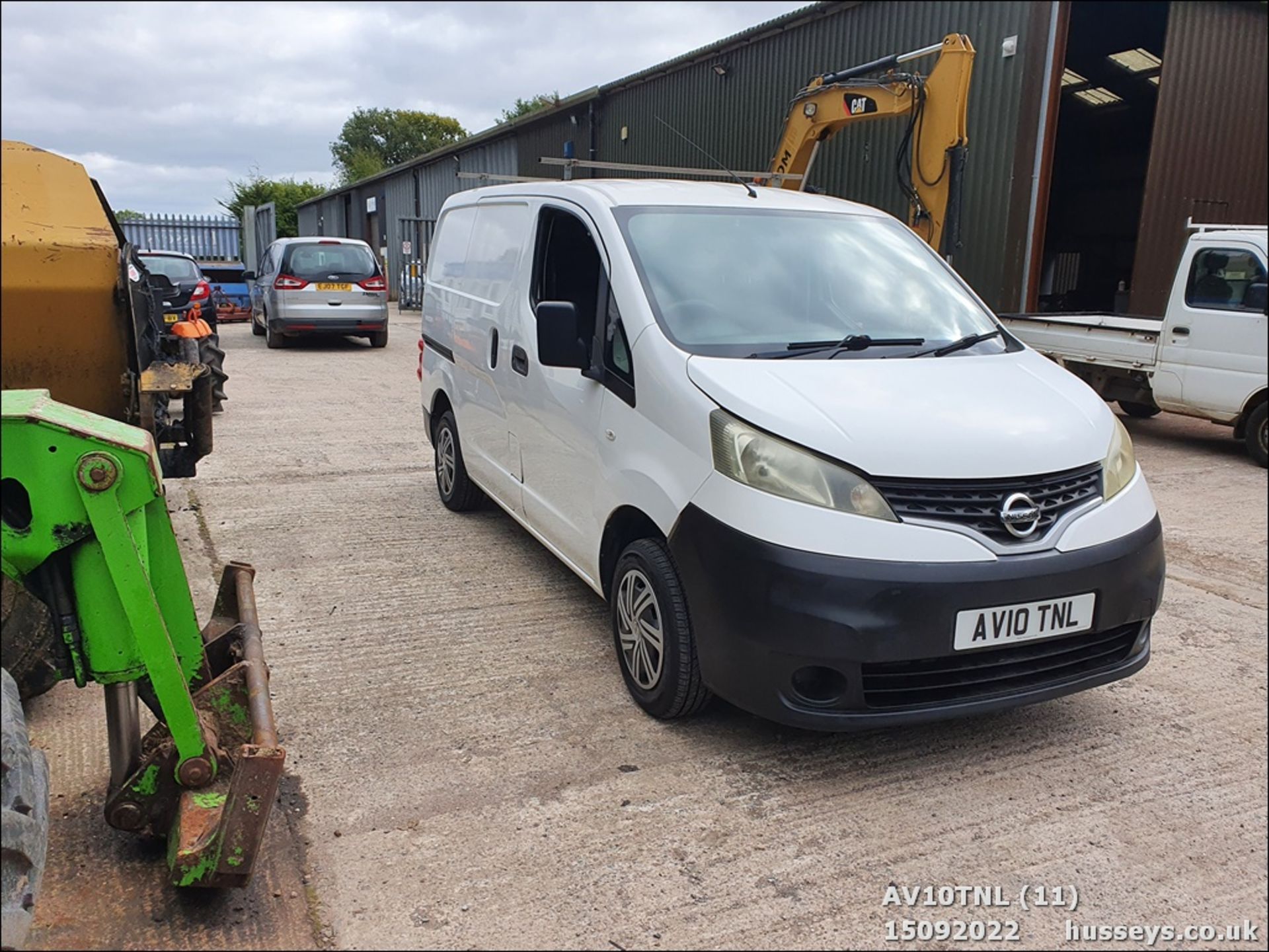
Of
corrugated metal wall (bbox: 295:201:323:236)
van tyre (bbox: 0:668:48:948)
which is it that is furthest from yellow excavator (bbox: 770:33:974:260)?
corrugated metal wall (bbox: 295:201:323:236)

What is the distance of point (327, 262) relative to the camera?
14.7 metres

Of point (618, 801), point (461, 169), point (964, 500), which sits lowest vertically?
point (618, 801)

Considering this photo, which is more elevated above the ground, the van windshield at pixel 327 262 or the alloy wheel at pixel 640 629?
the van windshield at pixel 327 262

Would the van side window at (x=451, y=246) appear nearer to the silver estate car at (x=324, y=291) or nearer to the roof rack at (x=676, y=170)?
the roof rack at (x=676, y=170)

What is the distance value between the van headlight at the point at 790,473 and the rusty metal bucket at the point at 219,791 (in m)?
1.45

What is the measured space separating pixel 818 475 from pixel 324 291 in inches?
518

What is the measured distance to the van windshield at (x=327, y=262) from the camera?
47.8 feet

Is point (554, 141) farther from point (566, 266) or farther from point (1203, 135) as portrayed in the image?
point (566, 266)

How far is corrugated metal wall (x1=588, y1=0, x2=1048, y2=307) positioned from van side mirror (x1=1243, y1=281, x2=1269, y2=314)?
363 cm

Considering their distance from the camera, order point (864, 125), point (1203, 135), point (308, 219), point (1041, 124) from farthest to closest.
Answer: point (308, 219), point (864, 125), point (1203, 135), point (1041, 124)

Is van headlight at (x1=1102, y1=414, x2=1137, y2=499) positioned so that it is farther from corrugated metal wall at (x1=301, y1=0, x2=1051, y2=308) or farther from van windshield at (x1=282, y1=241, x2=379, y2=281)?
van windshield at (x1=282, y1=241, x2=379, y2=281)

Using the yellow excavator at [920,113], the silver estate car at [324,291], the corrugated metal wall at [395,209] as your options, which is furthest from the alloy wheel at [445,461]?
the corrugated metal wall at [395,209]

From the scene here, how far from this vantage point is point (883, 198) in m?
13.1

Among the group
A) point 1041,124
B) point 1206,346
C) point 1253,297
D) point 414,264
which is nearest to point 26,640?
point 1253,297
